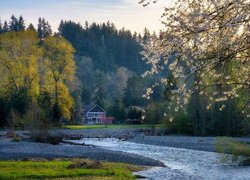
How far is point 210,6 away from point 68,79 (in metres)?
59.1

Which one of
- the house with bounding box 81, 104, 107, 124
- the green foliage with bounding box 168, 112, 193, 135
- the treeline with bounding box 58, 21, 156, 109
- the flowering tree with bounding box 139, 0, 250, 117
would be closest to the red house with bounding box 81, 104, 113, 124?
the house with bounding box 81, 104, 107, 124

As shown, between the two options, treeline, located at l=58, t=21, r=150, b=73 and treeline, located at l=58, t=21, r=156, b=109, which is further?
treeline, located at l=58, t=21, r=150, b=73

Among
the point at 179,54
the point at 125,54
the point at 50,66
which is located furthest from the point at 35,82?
→ the point at 125,54

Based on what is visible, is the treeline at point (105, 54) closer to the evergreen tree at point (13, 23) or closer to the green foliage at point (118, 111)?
the evergreen tree at point (13, 23)

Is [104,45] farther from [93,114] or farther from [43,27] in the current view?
[93,114]

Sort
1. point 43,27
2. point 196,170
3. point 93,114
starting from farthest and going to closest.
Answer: point 43,27
point 93,114
point 196,170

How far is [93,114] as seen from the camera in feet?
359

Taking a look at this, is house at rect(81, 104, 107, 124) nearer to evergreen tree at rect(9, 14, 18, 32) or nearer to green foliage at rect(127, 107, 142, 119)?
green foliage at rect(127, 107, 142, 119)

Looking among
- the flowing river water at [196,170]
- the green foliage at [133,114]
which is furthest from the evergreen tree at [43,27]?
the flowing river water at [196,170]

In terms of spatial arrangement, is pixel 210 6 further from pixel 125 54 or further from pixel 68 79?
pixel 125 54

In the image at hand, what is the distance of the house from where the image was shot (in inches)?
4193

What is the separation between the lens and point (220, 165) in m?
27.5

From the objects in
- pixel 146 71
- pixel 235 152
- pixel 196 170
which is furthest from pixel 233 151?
pixel 146 71

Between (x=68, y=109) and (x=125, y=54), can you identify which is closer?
(x=68, y=109)
